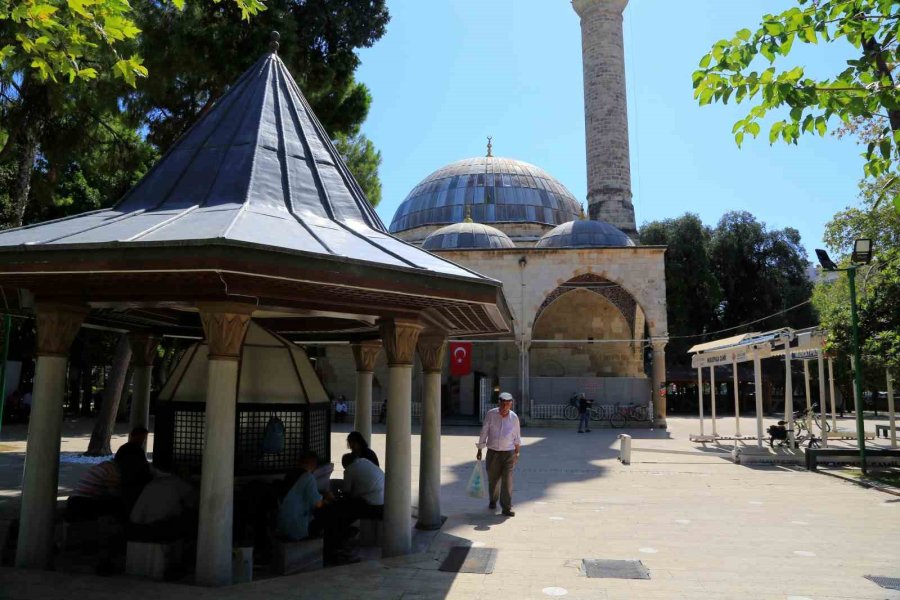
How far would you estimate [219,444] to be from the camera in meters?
4.62

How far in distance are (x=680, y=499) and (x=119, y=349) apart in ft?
33.6

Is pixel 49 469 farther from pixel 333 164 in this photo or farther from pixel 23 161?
pixel 23 161

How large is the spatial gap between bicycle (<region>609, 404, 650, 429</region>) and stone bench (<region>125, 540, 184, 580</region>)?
1917 cm

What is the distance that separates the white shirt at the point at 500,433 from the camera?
7.41 metres

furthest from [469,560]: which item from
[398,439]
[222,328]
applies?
[222,328]

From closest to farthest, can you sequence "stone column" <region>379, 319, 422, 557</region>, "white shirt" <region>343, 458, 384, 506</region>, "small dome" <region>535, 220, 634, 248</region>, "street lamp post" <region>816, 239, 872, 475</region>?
1. "stone column" <region>379, 319, 422, 557</region>
2. "white shirt" <region>343, 458, 384, 506</region>
3. "street lamp post" <region>816, 239, 872, 475</region>
4. "small dome" <region>535, 220, 634, 248</region>

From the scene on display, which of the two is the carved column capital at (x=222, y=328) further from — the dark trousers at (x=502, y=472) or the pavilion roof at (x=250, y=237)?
the dark trousers at (x=502, y=472)

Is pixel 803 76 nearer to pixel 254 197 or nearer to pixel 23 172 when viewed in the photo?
pixel 254 197

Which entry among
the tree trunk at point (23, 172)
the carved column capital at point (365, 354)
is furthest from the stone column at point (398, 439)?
the tree trunk at point (23, 172)

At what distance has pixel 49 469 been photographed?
5.11m

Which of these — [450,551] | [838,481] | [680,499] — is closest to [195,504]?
[450,551]

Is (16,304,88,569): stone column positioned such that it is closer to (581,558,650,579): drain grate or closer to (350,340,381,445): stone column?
(350,340,381,445): stone column

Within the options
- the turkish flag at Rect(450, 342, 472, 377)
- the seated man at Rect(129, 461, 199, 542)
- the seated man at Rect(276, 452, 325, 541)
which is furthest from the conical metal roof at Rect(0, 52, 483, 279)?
the turkish flag at Rect(450, 342, 472, 377)

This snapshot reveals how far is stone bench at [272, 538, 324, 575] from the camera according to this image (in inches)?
196
